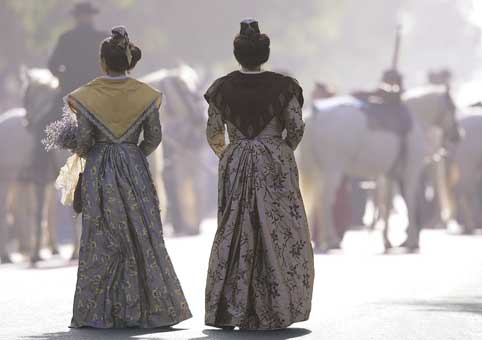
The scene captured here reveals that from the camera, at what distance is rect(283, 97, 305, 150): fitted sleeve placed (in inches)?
492

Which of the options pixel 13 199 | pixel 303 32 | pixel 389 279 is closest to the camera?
pixel 389 279

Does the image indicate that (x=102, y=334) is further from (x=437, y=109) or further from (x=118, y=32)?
(x=437, y=109)

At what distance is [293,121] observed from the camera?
41.1 ft

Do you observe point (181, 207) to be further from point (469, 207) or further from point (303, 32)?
point (303, 32)

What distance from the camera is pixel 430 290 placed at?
16.0 meters

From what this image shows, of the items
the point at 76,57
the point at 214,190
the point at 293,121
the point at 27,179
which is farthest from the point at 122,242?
the point at 214,190

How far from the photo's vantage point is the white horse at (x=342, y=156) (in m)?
24.3

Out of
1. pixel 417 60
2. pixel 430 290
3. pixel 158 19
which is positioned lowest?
pixel 430 290

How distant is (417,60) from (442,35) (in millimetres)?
5122

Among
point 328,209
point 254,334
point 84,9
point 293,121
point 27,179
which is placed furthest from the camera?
point 27,179

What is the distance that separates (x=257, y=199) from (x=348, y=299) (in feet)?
9.24

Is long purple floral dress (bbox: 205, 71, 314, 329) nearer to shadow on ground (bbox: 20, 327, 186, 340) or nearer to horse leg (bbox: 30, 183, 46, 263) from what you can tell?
shadow on ground (bbox: 20, 327, 186, 340)

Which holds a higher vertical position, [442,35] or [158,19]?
[442,35]

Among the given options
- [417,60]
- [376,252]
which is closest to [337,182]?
[376,252]
